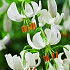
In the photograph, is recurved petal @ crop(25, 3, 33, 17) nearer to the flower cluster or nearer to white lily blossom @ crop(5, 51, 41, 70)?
the flower cluster

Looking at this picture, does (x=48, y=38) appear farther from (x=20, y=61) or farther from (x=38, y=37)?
(x=20, y=61)

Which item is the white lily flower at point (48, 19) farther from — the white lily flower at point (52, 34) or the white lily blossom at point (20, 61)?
the white lily blossom at point (20, 61)

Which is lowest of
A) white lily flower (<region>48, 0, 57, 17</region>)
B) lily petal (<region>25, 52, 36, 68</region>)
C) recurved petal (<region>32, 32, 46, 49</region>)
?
lily petal (<region>25, 52, 36, 68</region>)

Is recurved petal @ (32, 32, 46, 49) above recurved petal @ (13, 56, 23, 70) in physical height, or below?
above

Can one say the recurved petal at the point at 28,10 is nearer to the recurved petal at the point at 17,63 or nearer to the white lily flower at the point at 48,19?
the white lily flower at the point at 48,19

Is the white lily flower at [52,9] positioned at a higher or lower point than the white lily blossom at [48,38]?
higher

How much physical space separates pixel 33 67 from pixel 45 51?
0.36 feet

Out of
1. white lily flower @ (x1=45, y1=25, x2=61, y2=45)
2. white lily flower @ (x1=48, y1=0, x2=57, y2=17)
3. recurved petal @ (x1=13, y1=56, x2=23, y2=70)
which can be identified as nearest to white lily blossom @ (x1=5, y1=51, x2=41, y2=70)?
recurved petal @ (x1=13, y1=56, x2=23, y2=70)

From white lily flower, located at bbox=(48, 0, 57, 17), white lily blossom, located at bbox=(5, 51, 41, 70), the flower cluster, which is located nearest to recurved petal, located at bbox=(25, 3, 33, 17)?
the flower cluster

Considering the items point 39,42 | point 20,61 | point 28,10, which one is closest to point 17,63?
point 20,61

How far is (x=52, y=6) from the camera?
130 centimetres

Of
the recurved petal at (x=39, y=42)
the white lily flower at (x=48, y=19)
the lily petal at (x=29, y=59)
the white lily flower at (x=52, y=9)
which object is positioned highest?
the white lily flower at (x=52, y=9)

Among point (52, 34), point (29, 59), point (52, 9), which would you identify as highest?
point (52, 9)

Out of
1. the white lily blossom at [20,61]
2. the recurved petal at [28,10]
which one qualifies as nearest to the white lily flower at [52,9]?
the recurved petal at [28,10]
